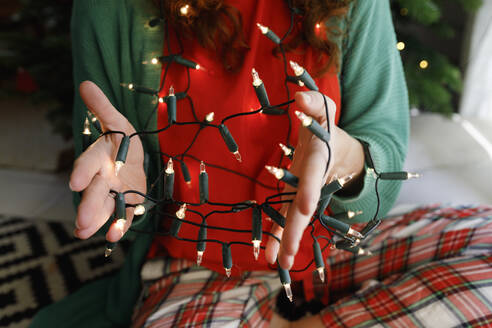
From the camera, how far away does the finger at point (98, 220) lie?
1.39 feet

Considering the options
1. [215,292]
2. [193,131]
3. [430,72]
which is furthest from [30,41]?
[430,72]

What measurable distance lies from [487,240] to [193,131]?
1.82ft

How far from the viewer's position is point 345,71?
72cm

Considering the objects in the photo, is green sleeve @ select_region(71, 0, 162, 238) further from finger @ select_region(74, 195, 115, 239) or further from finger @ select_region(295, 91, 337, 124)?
finger @ select_region(295, 91, 337, 124)

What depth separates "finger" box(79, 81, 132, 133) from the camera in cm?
47

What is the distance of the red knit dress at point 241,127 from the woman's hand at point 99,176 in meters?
0.14

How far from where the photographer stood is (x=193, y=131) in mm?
658

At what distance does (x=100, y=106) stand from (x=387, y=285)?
576 mm

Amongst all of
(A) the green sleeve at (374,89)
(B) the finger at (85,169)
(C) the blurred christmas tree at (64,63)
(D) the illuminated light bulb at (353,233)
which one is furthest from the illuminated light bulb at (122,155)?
(C) the blurred christmas tree at (64,63)

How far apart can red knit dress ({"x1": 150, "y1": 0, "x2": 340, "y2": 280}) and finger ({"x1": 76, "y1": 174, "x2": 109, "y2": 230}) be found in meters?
0.22

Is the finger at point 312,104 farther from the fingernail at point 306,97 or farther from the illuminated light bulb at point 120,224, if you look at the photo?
the illuminated light bulb at point 120,224

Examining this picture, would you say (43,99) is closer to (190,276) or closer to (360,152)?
(190,276)

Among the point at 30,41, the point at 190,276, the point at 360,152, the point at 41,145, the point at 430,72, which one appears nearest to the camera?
the point at 360,152

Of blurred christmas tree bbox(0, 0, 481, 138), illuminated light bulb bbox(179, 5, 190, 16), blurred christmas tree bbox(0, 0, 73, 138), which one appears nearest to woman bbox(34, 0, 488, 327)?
illuminated light bulb bbox(179, 5, 190, 16)
